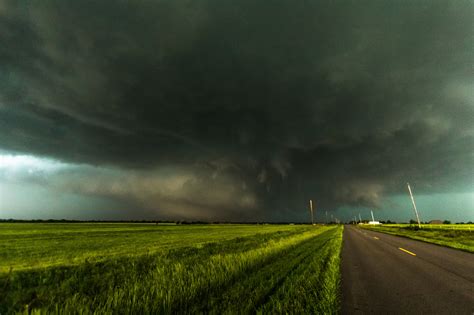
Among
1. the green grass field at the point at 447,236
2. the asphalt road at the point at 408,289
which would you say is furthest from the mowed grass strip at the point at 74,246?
the green grass field at the point at 447,236

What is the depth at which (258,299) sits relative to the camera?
5.95 metres

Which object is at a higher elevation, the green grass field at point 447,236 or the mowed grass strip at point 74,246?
the green grass field at point 447,236

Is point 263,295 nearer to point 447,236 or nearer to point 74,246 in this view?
point 74,246

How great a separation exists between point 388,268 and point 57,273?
15104 millimetres

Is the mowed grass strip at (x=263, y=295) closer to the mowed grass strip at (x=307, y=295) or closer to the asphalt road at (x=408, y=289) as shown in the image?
the mowed grass strip at (x=307, y=295)

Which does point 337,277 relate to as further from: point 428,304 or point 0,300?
point 0,300

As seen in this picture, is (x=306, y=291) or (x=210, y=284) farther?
(x=210, y=284)

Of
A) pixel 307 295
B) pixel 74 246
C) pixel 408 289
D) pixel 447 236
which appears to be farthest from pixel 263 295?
pixel 447 236

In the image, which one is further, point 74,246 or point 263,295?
point 74,246

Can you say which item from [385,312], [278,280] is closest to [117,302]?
[278,280]

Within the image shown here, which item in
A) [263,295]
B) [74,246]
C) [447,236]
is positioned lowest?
[74,246]

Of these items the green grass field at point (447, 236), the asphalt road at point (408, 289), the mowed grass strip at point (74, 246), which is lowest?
the mowed grass strip at point (74, 246)

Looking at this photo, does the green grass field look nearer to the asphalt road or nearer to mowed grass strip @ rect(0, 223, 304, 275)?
the asphalt road

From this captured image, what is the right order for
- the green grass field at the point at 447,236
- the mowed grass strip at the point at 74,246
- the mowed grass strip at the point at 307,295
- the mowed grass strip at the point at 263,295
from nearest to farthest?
the mowed grass strip at the point at 307,295
the mowed grass strip at the point at 263,295
the mowed grass strip at the point at 74,246
the green grass field at the point at 447,236
